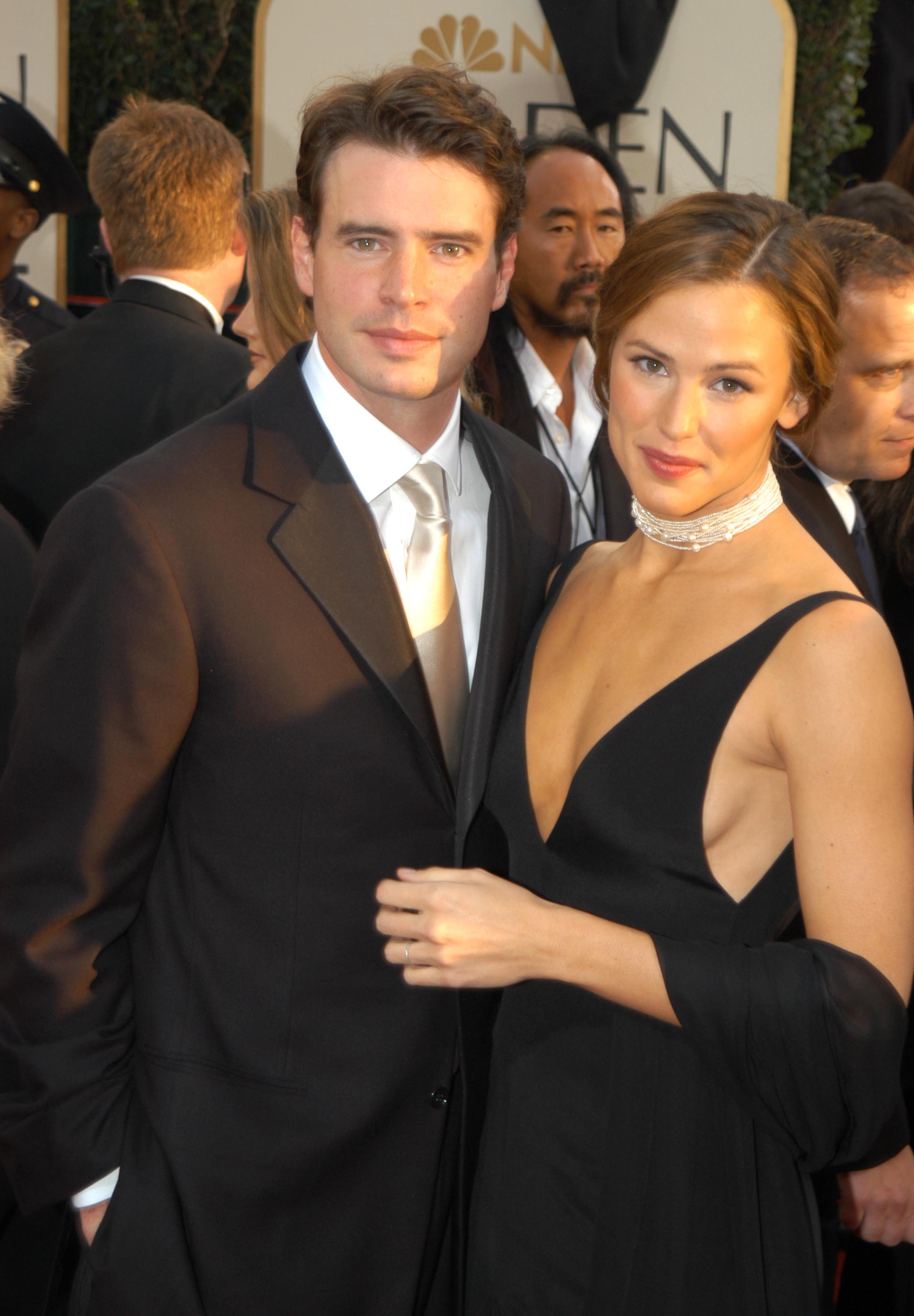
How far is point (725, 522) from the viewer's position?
146 centimetres

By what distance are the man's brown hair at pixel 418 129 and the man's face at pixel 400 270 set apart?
0.02 metres

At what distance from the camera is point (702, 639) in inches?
54.4

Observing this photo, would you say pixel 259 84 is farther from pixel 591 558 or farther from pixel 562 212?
pixel 591 558

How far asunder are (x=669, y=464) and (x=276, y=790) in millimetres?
595

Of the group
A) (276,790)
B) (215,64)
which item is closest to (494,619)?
(276,790)

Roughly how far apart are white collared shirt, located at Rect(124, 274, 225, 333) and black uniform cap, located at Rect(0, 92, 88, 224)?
0.24 metres

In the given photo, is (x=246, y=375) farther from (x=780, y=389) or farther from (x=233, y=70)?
(x=233, y=70)

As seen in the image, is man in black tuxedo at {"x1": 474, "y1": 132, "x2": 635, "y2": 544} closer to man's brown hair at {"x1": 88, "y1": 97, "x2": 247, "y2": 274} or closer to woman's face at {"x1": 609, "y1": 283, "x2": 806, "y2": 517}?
man's brown hair at {"x1": 88, "y1": 97, "x2": 247, "y2": 274}

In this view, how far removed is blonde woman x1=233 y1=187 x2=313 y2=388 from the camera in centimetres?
265

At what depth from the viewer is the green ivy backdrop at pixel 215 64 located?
15.6 ft

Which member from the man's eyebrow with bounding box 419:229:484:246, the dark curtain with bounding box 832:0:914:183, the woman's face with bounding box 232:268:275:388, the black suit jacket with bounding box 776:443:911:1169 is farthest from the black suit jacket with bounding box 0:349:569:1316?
the dark curtain with bounding box 832:0:914:183

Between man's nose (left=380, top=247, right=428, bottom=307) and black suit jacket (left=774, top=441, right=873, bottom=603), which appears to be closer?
man's nose (left=380, top=247, right=428, bottom=307)

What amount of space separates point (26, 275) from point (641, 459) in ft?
11.5

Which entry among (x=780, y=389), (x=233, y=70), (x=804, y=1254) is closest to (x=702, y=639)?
(x=780, y=389)
